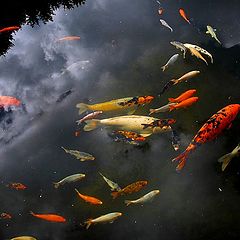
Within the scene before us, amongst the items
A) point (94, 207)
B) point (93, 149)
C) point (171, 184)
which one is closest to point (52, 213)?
point (94, 207)

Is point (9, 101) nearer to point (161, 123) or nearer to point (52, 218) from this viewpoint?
point (52, 218)

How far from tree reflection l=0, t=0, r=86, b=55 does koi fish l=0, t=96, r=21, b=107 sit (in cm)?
171

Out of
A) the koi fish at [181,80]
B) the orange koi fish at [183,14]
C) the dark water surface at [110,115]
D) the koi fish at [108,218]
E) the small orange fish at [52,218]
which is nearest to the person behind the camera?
the koi fish at [108,218]

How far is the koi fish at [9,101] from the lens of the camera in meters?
5.72

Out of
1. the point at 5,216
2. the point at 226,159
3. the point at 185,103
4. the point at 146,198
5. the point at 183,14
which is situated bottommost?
the point at 226,159

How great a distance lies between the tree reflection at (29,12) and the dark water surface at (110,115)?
0.52 ft

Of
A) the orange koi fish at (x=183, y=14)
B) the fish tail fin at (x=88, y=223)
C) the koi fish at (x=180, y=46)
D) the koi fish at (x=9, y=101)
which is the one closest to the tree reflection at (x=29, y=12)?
the koi fish at (x=9, y=101)

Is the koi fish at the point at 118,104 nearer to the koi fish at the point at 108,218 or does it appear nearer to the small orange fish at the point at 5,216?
Answer: the koi fish at the point at 108,218

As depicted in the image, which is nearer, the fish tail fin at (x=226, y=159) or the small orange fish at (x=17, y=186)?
the fish tail fin at (x=226, y=159)

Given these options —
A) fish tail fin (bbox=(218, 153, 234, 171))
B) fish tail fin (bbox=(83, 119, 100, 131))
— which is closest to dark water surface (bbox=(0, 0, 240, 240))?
fish tail fin (bbox=(218, 153, 234, 171))

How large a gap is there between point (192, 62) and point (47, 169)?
270cm

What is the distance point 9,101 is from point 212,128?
3125 millimetres

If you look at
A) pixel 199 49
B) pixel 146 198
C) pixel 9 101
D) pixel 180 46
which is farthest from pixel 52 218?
pixel 199 49

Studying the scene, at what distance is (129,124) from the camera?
4715mm
